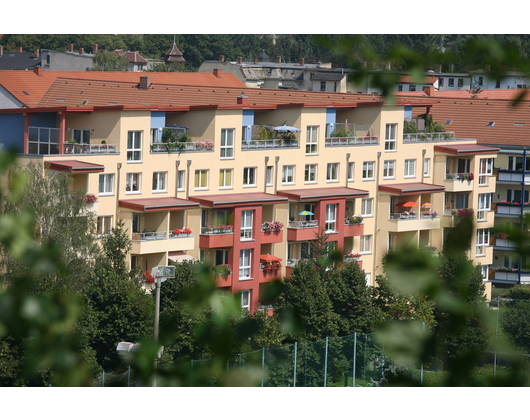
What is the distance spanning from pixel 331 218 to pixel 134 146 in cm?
1223

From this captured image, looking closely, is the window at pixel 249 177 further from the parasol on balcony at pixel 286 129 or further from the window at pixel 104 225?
the window at pixel 104 225

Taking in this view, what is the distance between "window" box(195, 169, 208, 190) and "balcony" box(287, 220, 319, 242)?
206 inches

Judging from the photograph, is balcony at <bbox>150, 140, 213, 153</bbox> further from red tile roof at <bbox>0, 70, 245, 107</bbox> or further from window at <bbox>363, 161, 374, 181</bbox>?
red tile roof at <bbox>0, 70, 245, 107</bbox>

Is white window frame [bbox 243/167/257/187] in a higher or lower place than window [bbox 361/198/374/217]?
higher

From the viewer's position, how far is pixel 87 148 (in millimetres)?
41344

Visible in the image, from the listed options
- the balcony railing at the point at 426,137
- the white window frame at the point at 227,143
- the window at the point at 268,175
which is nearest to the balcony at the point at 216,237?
the white window frame at the point at 227,143

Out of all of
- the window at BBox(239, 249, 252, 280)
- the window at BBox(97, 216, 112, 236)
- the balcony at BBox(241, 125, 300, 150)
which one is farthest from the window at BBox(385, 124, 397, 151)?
the window at BBox(97, 216, 112, 236)

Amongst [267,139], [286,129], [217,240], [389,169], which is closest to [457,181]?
[389,169]

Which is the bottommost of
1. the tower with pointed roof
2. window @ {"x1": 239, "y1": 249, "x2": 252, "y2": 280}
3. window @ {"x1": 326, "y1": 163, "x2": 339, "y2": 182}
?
window @ {"x1": 239, "y1": 249, "x2": 252, "y2": 280}

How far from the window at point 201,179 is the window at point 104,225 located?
5.50 m

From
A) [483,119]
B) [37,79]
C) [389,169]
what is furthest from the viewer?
[37,79]

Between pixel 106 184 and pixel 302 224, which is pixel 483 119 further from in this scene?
pixel 106 184

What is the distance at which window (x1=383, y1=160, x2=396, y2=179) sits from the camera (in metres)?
53.5
